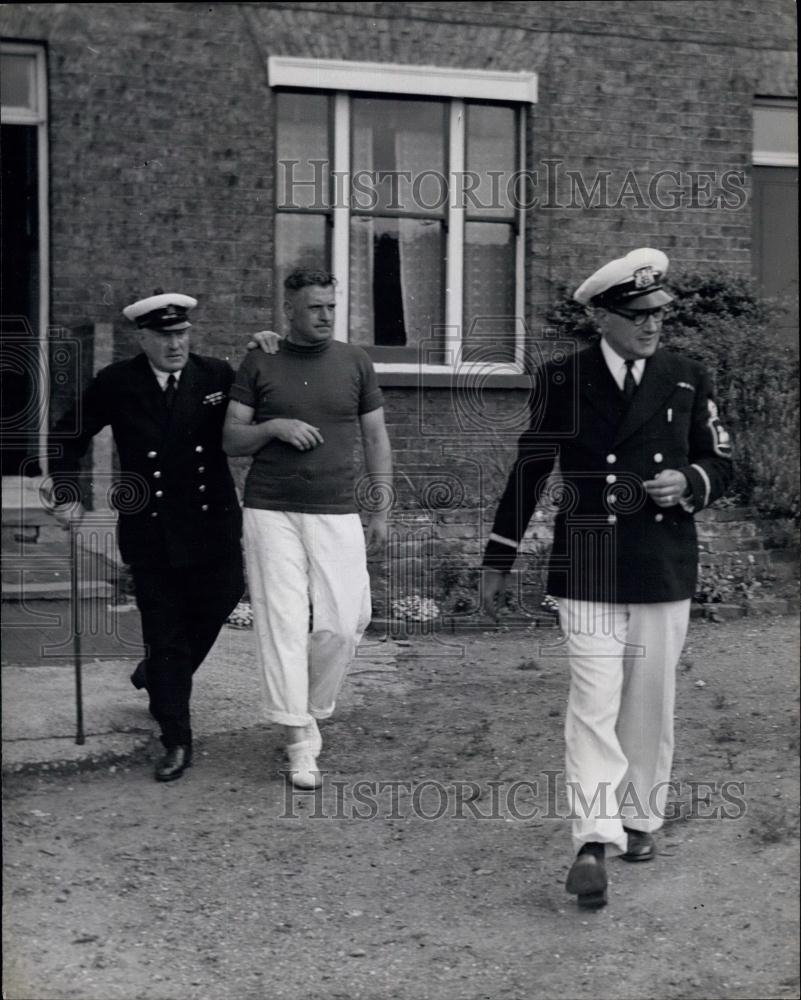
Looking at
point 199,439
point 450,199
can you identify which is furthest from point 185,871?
point 450,199

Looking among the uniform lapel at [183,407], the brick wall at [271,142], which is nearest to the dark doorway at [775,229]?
the brick wall at [271,142]

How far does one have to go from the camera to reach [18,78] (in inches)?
193

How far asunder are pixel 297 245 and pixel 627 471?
79.9 inches

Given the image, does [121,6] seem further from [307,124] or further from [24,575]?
[24,575]

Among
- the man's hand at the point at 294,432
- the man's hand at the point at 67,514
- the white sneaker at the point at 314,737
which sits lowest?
the white sneaker at the point at 314,737

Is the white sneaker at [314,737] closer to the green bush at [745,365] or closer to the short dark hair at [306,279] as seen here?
the short dark hair at [306,279]

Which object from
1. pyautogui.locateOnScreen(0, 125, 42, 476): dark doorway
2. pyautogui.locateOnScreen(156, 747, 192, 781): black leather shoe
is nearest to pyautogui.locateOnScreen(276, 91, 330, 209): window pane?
pyautogui.locateOnScreen(0, 125, 42, 476): dark doorway

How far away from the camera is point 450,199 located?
18.4 feet

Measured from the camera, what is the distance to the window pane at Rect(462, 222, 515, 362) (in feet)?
17.8

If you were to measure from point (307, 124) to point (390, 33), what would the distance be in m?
0.54

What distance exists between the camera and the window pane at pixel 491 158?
5.31 meters

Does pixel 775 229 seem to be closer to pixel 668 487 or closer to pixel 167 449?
pixel 668 487

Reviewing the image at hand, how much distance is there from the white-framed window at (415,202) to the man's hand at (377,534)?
0.74 m

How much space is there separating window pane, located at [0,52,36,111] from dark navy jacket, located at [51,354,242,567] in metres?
1.11
